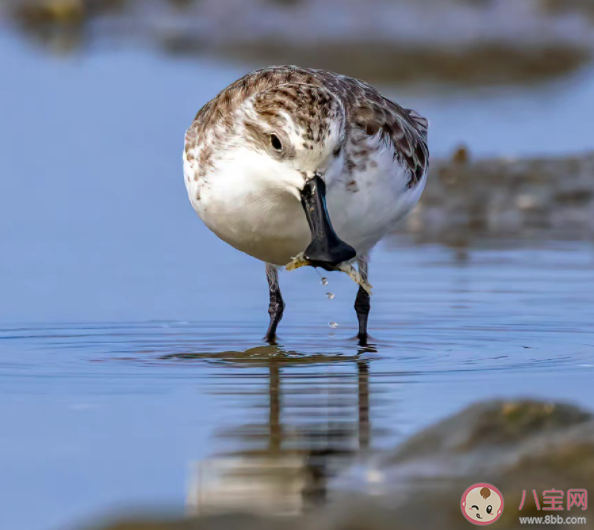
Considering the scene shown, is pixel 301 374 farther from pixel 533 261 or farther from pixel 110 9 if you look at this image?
pixel 110 9

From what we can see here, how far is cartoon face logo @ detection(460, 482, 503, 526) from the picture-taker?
3779mm

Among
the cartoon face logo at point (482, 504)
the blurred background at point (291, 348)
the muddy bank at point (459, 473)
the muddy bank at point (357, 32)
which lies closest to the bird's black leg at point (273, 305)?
the blurred background at point (291, 348)

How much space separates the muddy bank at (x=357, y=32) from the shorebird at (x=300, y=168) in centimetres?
1535

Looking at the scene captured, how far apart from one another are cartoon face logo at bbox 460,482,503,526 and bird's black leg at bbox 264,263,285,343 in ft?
13.5

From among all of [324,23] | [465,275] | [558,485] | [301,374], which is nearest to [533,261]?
[465,275]

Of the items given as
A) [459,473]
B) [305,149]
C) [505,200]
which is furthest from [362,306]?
[505,200]

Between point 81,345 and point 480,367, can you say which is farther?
point 81,345

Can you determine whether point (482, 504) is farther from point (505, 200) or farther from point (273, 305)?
point (505, 200)

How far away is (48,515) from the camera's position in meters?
4.38

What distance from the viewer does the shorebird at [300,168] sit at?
21.3 ft

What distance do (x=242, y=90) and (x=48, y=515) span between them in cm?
356

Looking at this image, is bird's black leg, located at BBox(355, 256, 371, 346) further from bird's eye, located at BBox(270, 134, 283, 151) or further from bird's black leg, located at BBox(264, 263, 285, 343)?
bird's eye, located at BBox(270, 134, 283, 151)

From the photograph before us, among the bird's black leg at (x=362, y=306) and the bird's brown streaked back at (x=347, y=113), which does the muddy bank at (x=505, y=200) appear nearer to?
the bird's black leg at (x=362, y=306)

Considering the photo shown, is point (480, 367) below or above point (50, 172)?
below
